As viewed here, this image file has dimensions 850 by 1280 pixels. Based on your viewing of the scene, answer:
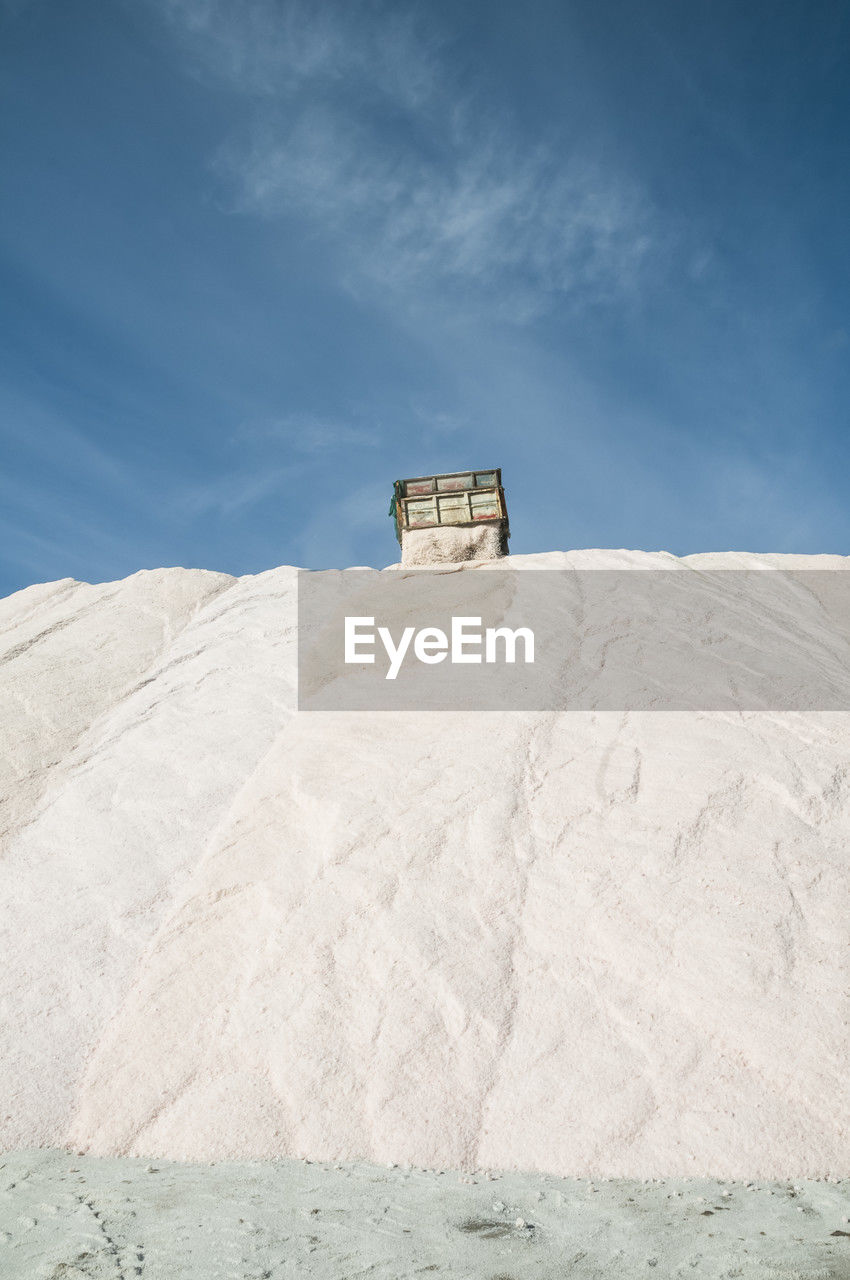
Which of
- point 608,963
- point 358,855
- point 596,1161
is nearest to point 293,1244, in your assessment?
point 596,1161

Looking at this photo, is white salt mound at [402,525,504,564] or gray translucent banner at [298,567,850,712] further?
white salt mound at [402,525,504,564]

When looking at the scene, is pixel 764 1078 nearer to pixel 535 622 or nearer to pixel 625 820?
pixel 625 820

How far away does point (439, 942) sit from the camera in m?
4.83

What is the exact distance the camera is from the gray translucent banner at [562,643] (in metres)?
7.23

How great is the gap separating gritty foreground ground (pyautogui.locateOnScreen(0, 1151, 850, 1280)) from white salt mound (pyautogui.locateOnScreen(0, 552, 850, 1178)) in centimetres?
29

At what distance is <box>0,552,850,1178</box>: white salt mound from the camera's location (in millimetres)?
3939

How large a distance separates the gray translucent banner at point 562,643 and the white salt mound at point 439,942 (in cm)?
43

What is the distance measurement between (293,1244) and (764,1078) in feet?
8.44

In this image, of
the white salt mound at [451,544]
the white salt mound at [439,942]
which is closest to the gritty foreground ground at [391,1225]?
the white salt mound at [439,942]

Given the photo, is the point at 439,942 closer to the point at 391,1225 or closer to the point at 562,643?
the point at 391,1225

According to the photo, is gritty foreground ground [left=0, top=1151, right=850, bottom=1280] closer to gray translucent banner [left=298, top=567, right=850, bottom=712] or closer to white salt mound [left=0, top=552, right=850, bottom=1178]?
white salt mound [left=0, top=552, right=850, bottom=1178]

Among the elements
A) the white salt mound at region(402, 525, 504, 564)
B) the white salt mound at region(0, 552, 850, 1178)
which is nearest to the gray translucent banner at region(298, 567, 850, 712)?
the white salt mound at region(0, 552, 850, 1178)

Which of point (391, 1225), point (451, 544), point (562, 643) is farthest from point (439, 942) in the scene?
point (451, 544)

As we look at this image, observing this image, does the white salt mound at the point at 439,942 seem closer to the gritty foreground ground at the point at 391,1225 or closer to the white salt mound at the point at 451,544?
the gritty foreground ground at the point at 391,1225
